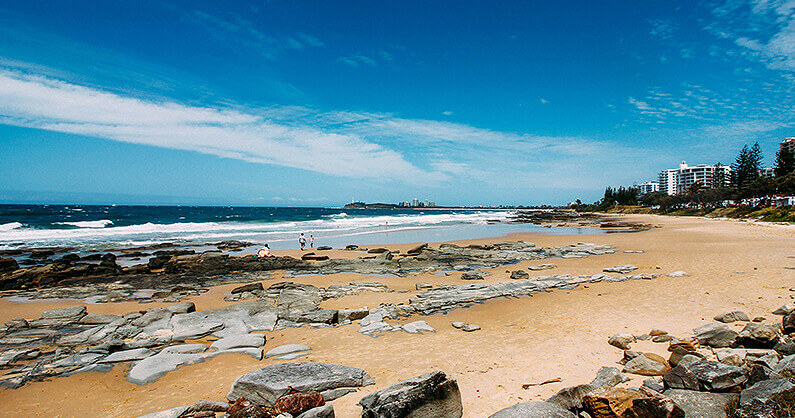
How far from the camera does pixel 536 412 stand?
3.76m

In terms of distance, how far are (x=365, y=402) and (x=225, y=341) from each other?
4378 mm

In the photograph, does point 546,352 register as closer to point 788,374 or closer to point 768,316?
point 788,374

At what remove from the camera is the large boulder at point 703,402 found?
389 centimetres

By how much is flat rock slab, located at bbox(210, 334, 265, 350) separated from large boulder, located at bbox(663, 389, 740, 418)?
6.89m

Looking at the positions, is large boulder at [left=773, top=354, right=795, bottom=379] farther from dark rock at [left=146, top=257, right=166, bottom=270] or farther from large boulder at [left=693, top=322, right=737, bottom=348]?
dark rock at [left=146, top=257, right=166, bottom=270]


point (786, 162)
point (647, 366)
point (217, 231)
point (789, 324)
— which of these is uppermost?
point (786, 162)

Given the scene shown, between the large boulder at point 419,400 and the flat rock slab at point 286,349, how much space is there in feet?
9.99

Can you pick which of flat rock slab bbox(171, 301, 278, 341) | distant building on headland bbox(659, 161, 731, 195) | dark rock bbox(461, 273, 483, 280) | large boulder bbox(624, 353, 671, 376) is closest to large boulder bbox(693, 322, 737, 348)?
large boulder bbox(624, 353, 671, 376)

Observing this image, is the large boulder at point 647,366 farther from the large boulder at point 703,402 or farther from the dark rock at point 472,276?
the dark rock at point 472,276

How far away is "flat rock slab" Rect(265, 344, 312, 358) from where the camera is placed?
22.8ft

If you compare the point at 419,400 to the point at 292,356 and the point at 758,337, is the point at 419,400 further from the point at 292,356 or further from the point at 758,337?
the point at 758,337

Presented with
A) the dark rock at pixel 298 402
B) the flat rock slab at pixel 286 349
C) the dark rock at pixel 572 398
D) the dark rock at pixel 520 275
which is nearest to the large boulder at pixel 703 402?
the dark rock at pixel 572 398

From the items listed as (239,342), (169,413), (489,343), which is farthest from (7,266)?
(489,343)

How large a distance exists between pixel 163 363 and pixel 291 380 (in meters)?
2.94
